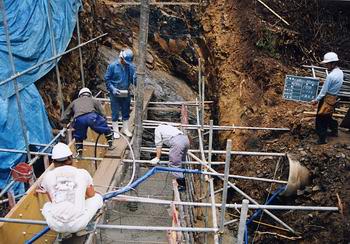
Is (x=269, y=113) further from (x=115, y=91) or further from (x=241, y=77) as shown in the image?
(x=115, y=91)

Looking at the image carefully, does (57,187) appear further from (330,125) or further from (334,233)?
(330,125)

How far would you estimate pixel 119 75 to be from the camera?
7672mm

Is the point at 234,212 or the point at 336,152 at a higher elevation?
the point at 336,152

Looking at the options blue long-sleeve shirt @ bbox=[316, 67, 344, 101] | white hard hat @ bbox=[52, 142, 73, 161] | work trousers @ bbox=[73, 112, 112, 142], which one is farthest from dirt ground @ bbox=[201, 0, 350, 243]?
white hard hat @ bbox=[52, 142, 73, 161]

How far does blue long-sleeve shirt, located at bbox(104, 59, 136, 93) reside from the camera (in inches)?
300

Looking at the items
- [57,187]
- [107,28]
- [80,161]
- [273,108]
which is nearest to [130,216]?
[80,161]

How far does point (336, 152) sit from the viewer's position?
22.9 feet

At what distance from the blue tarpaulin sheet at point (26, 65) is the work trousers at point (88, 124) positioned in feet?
3.44

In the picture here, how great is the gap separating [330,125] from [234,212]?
9.01 feet

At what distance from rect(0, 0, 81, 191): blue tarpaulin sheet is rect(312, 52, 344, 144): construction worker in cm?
550

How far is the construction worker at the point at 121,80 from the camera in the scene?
7.56m

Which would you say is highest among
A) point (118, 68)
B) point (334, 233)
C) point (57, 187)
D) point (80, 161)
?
point (118, 68)

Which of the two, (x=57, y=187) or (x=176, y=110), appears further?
(x=176, y=110)

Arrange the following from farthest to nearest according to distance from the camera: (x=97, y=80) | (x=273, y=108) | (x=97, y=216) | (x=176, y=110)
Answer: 1. (x=97, y=80)
2. (x=176, y=110)
3. (x=273, y=108)
4. (x=97, y=216)
